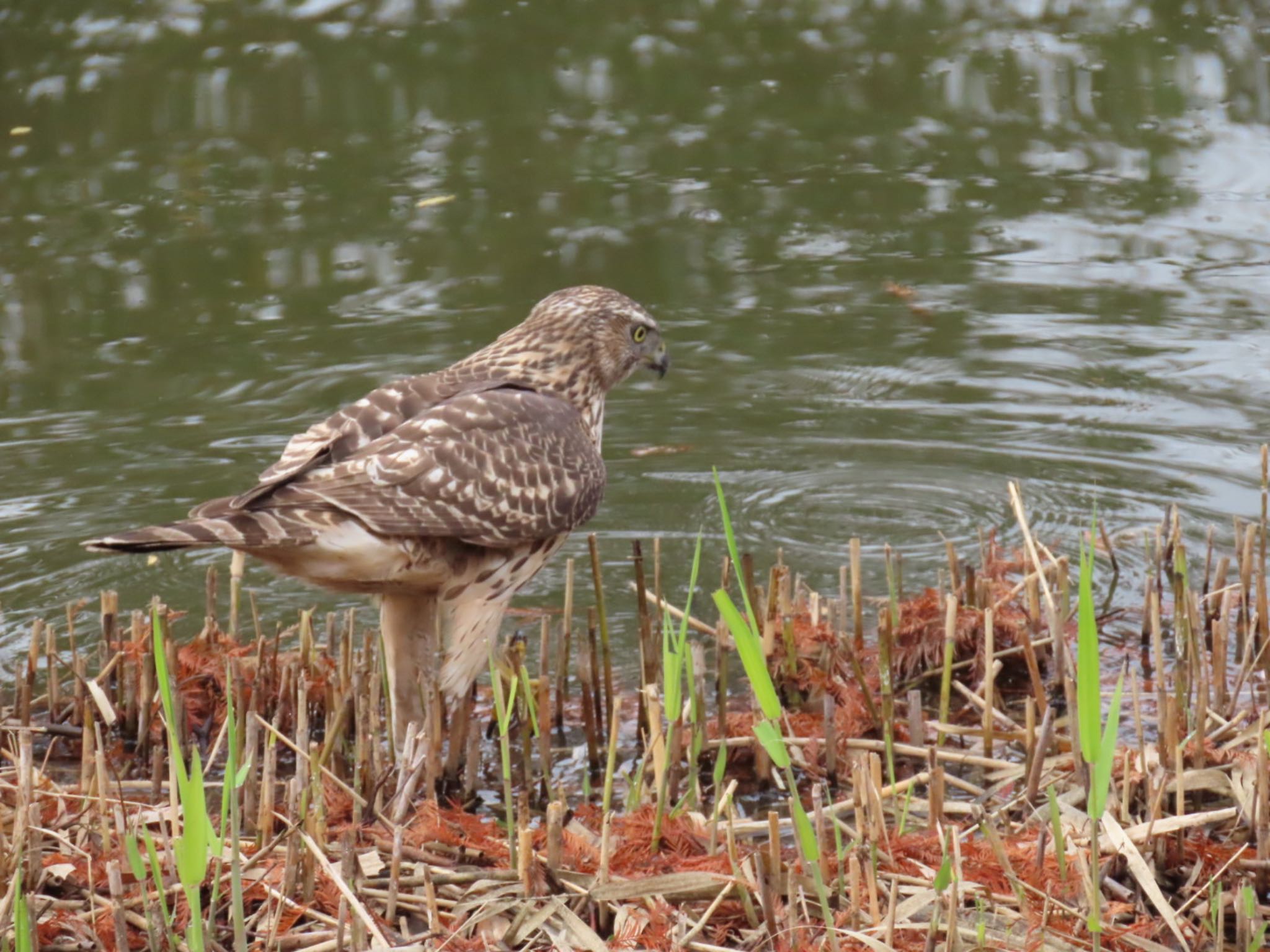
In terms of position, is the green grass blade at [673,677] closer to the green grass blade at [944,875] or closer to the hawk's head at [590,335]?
the green grass blade at [944,875]

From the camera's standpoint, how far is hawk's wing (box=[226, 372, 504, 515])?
583 centimetres

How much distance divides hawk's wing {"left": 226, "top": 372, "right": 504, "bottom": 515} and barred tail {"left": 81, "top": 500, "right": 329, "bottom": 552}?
21cm

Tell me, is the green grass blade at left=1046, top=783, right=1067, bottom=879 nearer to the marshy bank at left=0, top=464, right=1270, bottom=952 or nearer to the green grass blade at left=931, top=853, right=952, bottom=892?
the marshy bank at left=0, top=464, right=1270, bottom=952

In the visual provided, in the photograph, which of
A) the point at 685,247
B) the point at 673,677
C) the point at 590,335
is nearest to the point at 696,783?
the point at 673,677

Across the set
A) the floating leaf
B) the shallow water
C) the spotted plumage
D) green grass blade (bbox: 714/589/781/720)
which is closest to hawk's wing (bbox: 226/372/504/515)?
the spotted plumage

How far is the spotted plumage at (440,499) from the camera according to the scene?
5.53m

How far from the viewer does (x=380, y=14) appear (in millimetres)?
15453

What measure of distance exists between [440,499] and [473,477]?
0.15 meters

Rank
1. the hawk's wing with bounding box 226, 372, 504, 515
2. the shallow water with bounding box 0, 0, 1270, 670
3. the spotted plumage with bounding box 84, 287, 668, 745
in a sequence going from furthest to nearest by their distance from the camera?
the shallow water with bounding box 0, 0, 1270, 670 < the hawk's wing with bounding box 226, 372, 504, 515 < the spotted plumage with bounding box 84, 287, 668, 745

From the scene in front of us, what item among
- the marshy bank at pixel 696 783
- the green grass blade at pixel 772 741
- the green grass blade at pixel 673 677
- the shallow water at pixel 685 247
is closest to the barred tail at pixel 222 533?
the marshy bank at pixel 696 783

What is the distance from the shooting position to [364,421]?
6047mm

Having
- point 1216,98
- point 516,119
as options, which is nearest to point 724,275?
point 516,119

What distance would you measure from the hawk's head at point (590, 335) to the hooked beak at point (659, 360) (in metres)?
0.07

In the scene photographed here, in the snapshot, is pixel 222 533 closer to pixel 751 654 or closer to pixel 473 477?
pixel 473 477
